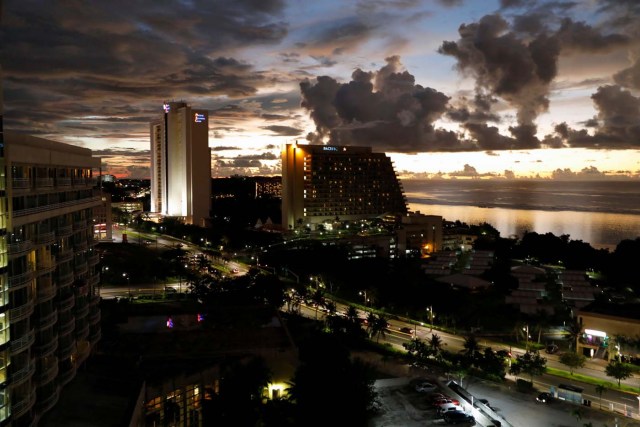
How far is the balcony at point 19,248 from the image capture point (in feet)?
32.8

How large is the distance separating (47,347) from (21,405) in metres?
1.82

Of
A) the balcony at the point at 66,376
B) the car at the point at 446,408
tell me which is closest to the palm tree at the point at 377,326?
the car at the point at 446,408

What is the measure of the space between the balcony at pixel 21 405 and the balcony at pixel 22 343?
0.85 metres

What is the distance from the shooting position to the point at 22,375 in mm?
9688

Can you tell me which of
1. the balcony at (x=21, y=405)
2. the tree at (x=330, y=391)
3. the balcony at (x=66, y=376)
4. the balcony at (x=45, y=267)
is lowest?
the tree at (x=330, y=391)

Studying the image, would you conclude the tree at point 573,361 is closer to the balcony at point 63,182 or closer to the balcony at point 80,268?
the balcony at point 80,268

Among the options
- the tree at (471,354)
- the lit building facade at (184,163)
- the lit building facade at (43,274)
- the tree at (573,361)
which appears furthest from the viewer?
the lit building facade at (184,163)

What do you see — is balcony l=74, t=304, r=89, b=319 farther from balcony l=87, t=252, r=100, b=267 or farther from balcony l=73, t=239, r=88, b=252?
balcony l=73, t=239, r=88, b=252

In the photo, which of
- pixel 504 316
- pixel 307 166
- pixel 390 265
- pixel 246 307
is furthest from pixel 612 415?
pixel 307 166

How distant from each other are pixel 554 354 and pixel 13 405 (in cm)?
1838

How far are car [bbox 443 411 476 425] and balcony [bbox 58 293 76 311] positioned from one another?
9964 mm

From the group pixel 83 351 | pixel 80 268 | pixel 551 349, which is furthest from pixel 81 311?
pixel 551 349

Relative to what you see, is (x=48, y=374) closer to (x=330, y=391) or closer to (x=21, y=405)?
(x=21, y=405)

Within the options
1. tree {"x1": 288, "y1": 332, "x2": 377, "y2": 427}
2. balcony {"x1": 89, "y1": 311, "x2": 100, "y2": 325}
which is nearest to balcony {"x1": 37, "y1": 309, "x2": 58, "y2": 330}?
balcony {"x1": 89, "y1": 311, "x2": 100, "y2": 325}
